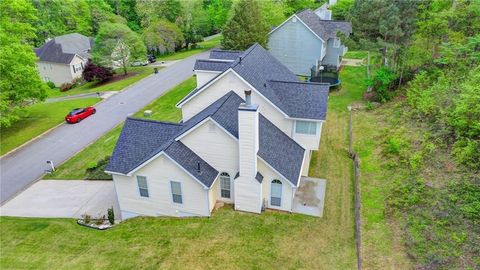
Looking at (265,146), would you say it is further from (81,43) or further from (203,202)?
(81,43)

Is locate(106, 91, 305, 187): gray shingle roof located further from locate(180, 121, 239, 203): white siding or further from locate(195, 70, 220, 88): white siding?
locate(195, 70, 220, 88): white siding

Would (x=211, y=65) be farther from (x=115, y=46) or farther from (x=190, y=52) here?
(x=190, y=52)

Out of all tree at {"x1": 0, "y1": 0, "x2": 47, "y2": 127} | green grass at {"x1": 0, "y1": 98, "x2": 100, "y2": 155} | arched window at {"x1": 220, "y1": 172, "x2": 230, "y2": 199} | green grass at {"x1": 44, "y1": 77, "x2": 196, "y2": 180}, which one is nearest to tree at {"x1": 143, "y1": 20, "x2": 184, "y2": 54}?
green grass at {"x1": 0, "y1": 98, "x2": 100, "y2": 155}

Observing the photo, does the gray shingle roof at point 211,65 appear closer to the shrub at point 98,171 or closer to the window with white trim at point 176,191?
the shrub at point 98,171

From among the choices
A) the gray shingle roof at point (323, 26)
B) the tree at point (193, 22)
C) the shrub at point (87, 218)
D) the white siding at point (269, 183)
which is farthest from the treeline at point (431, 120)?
the tree at point (193, 22)

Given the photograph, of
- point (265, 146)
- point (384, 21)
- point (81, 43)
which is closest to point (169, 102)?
point (265, 146)
